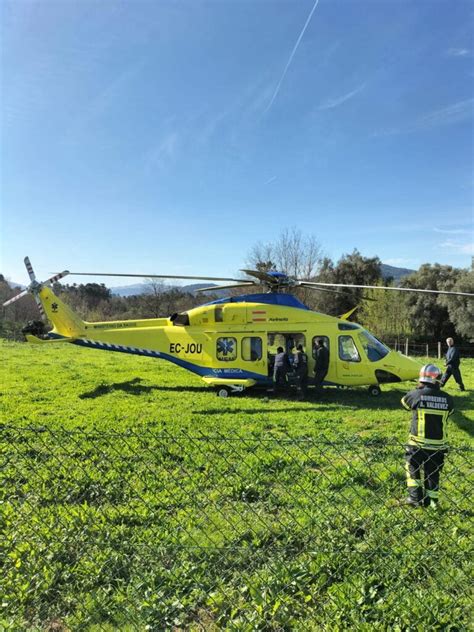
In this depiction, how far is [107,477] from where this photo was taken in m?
5.62

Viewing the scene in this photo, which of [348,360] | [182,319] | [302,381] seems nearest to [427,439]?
[302,381]

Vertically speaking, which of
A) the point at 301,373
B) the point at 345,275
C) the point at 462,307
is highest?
the point at 345,275

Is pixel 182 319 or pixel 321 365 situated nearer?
pixel 321 365

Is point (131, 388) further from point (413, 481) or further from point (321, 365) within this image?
point (413, 481)

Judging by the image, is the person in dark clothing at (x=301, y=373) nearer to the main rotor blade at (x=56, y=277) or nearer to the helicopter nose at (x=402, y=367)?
the helicopter nose at (x=402, y=367)

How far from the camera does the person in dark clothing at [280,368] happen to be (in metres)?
11.3

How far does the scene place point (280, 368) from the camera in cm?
1127

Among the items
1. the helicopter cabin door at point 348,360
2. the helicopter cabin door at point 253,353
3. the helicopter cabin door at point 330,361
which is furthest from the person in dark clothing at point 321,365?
the helicopter cabin door at point 253,353

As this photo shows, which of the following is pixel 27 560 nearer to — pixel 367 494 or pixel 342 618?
pixel 342 618

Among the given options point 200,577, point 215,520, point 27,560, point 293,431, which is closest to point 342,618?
point 200,577

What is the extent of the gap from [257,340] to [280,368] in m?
1.21

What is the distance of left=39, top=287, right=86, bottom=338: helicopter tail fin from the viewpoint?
1374cm

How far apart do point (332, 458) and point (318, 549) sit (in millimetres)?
2660

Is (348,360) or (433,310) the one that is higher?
(433,310)
